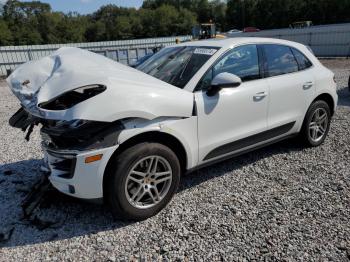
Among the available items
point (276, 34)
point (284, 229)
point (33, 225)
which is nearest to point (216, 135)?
point (284, 229)

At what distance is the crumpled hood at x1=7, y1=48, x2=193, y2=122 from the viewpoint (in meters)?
2.69

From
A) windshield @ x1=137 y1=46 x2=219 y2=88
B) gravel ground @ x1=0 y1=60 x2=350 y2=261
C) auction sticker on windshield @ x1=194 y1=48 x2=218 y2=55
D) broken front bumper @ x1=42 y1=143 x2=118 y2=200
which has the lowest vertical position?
gravel ground @ x1=0 y1=60 x2=350 y2=261

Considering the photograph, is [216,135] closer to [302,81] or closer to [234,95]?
[234,95]

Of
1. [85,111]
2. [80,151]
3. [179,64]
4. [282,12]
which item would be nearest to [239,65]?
[179,64]

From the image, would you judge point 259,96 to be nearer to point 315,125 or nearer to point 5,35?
point 315,125

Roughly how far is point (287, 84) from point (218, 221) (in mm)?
2109

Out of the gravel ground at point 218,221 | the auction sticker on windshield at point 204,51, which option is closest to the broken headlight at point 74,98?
the gravel ground at point 218,221

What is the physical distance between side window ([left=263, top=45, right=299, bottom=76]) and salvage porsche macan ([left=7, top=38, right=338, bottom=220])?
1 centimetres

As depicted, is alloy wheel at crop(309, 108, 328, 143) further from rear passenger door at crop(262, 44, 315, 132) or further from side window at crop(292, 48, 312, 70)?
side window at crop(292, 48, 312, 70)

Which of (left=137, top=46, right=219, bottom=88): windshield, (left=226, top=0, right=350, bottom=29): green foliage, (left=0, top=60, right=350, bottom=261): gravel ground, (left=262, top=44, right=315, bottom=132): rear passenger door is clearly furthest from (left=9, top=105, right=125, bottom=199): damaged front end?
(left=226, top=0, right=350, bottom=29): green foliage

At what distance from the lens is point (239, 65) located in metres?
3.76

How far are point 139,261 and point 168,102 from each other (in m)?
1.48

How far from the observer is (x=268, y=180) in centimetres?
392

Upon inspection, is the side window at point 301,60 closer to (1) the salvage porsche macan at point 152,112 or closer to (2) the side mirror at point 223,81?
(1) the salvage porsche macan at point 152,112
